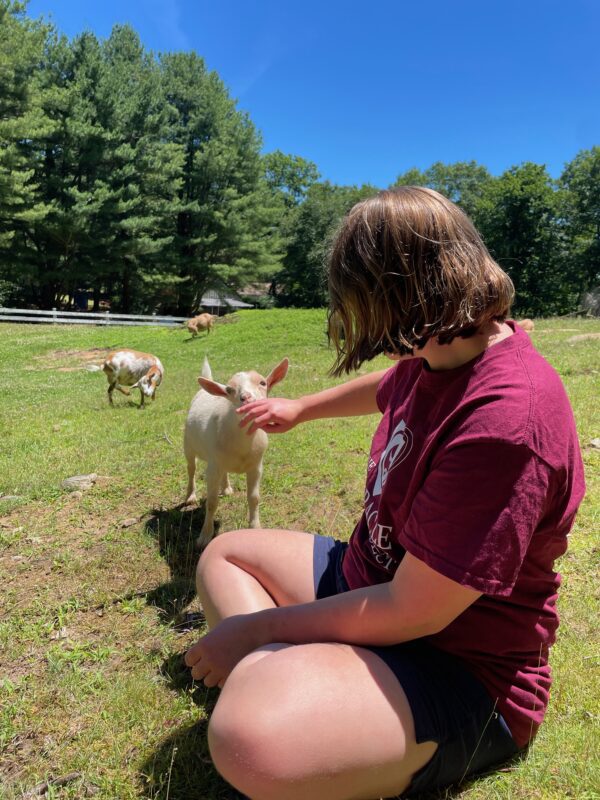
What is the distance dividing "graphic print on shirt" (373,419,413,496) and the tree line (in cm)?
2698

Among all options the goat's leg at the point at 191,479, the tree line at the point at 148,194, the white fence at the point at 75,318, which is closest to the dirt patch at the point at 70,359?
the white fence at the point at 75,318

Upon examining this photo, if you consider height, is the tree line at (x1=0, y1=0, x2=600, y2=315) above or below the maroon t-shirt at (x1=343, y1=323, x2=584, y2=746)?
above

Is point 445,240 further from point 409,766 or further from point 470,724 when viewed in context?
point 409,766

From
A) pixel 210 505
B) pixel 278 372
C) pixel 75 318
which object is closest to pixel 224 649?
pixel 278 372

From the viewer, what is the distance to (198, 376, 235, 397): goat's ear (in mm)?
3394

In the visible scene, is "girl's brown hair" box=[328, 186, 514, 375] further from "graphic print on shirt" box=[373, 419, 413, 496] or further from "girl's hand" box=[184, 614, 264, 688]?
"girl's hand" box=[184, 614, 264, 688]

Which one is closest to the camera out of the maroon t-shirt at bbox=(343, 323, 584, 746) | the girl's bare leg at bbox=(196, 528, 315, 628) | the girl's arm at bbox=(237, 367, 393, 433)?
the maroon t-shirt at bbox=(343, 323, 584, 746)

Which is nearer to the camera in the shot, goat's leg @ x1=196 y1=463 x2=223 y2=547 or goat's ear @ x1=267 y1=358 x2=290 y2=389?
goat's ear @ x1=267 y1=358 x2=290 y2=389

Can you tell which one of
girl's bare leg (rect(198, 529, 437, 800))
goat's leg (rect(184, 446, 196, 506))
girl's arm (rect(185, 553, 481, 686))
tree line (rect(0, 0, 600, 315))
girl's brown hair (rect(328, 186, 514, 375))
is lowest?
goat's leg (rect(184, 446, 196, 506))

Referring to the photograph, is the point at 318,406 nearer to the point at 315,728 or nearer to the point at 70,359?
the point at 315,728

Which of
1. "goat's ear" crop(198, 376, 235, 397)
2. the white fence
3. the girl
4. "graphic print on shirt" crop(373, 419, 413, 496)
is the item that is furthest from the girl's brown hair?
the white fence

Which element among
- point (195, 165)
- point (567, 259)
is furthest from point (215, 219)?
point (567, 259)

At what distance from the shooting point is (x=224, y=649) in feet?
5.24

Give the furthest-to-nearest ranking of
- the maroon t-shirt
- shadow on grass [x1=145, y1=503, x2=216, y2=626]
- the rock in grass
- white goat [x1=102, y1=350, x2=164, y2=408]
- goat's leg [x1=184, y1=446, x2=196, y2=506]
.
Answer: white goat [x1=102, y1=350, x2=164, y2=408]
the rock in grass
goat's leg [x1=184, y1=446, x2=196, y2=506]
shadow on grass [x1=145, y1=503, x2=216, y2=626]
the maroon t-shirt
